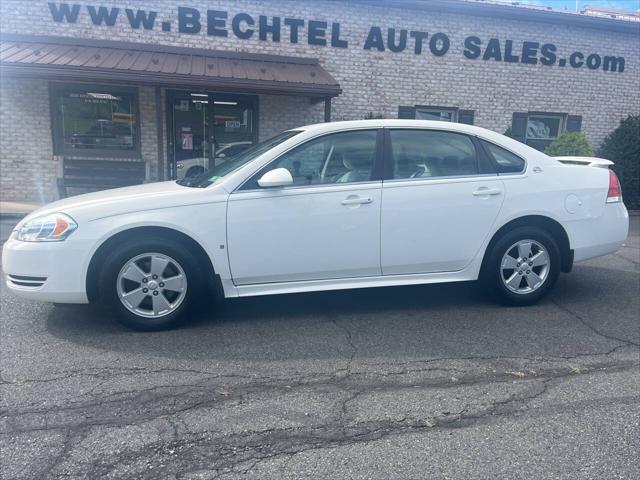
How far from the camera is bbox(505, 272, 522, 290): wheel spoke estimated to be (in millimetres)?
5039

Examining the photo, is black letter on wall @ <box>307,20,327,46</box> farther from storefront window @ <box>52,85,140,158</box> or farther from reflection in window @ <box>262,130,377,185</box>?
reflection in window @ <box>262,130,377,185</box>

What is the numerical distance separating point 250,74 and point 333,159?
6958mm

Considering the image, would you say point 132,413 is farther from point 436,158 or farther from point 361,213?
point 436,158

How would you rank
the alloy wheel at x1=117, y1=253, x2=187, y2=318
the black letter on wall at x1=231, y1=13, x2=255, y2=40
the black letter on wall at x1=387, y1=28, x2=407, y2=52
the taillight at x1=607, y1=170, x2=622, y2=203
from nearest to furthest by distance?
the alloy wheel at x1=117, y1=253, x2=187, y2=318 < the taillight at x1=607, y1=170, x2=622, y2=203 < the black letter on wall at x1=231, y1=13, x2=255, y2=40 < the black letter on wall at x1=387, y1=28, x2=407, y2=52

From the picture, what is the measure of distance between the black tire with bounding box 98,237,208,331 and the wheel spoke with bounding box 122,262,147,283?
5 cm

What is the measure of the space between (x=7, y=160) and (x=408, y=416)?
11384 mm

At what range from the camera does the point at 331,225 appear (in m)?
4.54

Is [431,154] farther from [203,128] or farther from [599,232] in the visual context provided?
[203,128]

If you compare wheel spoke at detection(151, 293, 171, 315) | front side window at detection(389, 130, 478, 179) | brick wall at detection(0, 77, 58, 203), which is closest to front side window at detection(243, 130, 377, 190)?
front side window at detection(389, 130, 478, 179)

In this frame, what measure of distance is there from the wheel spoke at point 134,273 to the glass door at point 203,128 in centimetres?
806

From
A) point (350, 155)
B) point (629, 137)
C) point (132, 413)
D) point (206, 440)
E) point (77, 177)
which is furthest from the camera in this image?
point (629, 137)

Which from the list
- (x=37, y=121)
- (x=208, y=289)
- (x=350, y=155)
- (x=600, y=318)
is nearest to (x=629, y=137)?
(x=600, y=318)

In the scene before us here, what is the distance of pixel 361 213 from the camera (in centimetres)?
460

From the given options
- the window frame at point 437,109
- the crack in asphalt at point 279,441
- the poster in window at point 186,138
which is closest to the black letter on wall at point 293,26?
the poster in window at point 186,138
